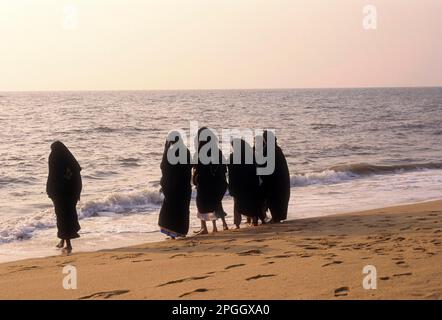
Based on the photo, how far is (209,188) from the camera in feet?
35.7

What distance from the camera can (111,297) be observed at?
5.90 metres

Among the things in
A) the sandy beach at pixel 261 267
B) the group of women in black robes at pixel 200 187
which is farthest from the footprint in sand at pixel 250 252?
the group of women in black robes at pixel 200 187

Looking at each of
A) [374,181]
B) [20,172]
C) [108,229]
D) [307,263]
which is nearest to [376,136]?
[374,181]

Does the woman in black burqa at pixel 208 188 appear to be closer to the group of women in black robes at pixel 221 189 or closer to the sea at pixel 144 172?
the group of women in black robes at pixel 221 189

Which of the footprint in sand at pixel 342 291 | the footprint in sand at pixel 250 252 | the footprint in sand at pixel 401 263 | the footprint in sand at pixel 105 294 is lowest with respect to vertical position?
the footprint in sand at pixel 250 252

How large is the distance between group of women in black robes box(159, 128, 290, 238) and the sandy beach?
2.23ft

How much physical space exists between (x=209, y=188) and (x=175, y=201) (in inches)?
28.9

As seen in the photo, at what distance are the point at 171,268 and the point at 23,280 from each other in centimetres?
160

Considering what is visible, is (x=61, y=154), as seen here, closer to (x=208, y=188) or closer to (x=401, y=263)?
(x=208, y=188)

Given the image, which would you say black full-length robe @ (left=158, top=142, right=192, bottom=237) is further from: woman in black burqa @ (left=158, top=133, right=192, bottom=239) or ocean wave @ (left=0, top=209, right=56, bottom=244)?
ocean wave @ (left=0, top=209, right=56, bottom=244)

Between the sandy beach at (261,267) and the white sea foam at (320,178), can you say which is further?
the white sea foam at (320,178)

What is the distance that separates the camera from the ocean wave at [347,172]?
65.1 feet

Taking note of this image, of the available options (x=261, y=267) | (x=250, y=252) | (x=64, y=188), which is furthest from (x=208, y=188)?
(x=261, y=267)
